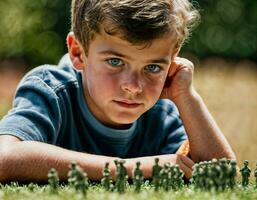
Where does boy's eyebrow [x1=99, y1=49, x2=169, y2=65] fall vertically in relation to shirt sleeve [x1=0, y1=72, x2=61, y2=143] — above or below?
above

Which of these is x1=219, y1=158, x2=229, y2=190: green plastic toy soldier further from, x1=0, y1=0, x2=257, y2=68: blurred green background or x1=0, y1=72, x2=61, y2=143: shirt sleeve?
x1=0, y1=0, x2=257, y2=68: blurred green background

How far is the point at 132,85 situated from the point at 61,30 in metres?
10.4

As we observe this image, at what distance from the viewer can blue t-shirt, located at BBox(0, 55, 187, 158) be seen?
446 centimetres

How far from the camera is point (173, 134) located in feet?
17.2

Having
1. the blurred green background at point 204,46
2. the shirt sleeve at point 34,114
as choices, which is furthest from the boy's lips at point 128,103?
the blurred green background at point 204,46

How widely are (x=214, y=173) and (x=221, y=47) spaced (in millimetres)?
12393

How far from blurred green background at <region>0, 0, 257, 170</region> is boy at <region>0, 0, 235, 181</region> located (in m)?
4.14

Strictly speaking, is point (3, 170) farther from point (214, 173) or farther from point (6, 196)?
point (214, 173)

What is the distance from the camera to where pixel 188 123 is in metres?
4.93

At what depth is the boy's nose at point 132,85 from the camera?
4.33m

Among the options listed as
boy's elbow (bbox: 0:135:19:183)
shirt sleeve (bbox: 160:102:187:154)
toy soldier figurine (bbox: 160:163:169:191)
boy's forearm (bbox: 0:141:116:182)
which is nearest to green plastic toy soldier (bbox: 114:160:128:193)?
toy soldier figurine (bbox: 160:163:169:191)

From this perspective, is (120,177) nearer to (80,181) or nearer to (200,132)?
(80,181)

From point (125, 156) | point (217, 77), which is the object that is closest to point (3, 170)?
point (125, 156)

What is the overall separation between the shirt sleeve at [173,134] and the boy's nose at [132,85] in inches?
36.4
